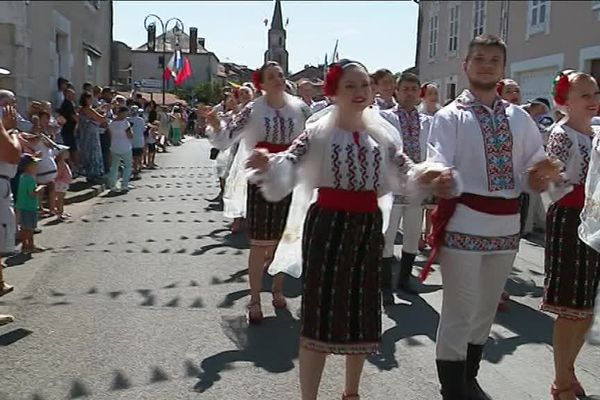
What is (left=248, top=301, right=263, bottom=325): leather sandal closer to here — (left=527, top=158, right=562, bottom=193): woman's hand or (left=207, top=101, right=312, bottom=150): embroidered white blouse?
(left=207, top=101, right=312, bottom=150): embroidered white blouse

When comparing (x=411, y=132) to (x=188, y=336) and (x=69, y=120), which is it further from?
(x=69, y=120)

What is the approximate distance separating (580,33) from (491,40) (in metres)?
13.7

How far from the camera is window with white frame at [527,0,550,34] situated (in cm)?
1783

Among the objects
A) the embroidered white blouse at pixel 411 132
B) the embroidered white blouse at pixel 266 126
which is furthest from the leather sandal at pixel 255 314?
the embroidered white blouse at pixel 411 132

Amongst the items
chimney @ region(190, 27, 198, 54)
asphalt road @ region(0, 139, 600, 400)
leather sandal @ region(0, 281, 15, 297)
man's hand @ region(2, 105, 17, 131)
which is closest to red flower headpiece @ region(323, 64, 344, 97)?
asphalt road @ region(0, 139, 600, 400)

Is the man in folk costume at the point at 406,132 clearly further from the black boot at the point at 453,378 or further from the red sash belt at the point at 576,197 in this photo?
the black boot at the point at 453,378

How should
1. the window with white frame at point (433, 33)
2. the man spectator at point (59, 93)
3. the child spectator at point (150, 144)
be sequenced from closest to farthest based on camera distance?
1. the man spectator at point (59, 93)
2. the child spectator at point (150, 144)
3. the window with white frame at point (433, 33)

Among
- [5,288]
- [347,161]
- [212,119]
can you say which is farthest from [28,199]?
[347,161]

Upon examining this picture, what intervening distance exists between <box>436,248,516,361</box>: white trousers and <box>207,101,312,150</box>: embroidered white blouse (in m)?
2.10

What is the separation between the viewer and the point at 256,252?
5.45 metres

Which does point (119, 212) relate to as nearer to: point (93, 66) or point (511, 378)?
point (511, 378)

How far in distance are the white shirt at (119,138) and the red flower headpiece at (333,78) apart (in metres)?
10.4

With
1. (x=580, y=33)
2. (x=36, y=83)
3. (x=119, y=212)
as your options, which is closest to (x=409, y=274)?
(x=119, y=212)

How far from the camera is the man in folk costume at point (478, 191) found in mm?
3521
